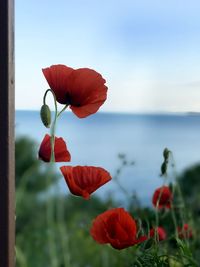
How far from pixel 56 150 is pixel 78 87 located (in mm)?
77

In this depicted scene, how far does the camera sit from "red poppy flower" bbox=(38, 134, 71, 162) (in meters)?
0.61

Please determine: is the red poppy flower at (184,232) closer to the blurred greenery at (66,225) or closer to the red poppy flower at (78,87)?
the blurred greenery at (66,225)

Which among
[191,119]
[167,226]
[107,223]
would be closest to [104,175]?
[107,223]

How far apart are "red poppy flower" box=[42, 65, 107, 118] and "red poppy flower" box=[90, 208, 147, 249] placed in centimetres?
10

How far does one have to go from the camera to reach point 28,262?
1.16m

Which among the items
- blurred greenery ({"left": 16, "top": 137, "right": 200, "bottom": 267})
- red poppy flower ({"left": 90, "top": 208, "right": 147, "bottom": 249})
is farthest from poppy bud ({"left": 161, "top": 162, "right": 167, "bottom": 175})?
blurred greenery ({"left": 16, "top": 137, "right": 200, "bottom": 267})

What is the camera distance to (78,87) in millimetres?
576

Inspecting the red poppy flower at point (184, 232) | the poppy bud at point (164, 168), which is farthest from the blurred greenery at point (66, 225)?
the poppy bud at point (164, 168)

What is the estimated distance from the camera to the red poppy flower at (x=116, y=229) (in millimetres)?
588

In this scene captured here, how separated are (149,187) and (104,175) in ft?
1.00
